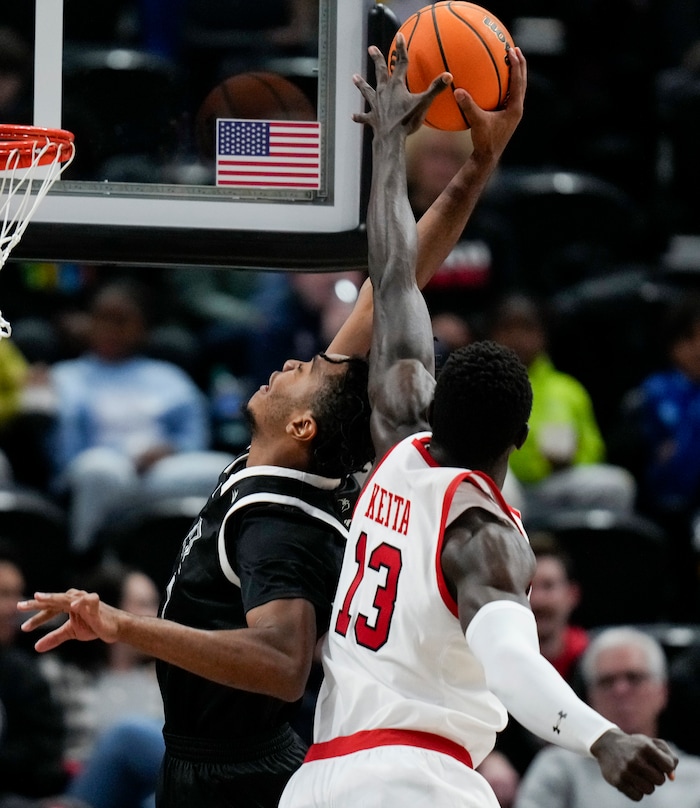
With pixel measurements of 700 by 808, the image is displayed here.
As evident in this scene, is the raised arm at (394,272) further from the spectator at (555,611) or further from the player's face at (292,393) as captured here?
the spectator at (555,611)

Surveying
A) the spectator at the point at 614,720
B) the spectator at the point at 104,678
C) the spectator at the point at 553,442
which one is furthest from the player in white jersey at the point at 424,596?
the spectator at the point at 553,442

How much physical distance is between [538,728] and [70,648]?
360 centimetres

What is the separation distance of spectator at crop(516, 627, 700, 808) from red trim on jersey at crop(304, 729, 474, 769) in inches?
87.5

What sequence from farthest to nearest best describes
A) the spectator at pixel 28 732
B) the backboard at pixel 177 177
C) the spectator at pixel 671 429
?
1. the spectator at pixel 671 429
2. the spectator at pixel 28 732
3. the backboard at pixel 177 177

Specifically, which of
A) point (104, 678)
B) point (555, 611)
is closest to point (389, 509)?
Result: point (104, 678)

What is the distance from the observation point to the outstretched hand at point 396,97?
4.05 m

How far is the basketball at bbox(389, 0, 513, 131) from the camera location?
13.4 ft

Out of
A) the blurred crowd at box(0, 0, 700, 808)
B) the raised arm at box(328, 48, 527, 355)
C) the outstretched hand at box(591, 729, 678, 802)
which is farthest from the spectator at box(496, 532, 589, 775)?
the outstretched hand at box(591, 729, 678, 802)

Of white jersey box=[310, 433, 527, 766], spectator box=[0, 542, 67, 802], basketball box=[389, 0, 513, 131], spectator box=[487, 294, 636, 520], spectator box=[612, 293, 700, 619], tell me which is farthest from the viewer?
spectator box=[612, 293, 700, 619]

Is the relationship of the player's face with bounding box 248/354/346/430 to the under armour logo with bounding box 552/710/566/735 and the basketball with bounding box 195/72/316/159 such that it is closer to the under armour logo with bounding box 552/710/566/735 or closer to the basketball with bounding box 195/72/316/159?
the basketball with bounding box 195/72/316/159

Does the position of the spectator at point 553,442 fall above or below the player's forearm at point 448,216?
below

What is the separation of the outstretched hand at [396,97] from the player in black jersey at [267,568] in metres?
0.04

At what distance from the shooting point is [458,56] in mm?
4078

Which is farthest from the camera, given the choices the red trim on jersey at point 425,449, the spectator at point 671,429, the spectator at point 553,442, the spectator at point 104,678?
the spectator at point 671,429
